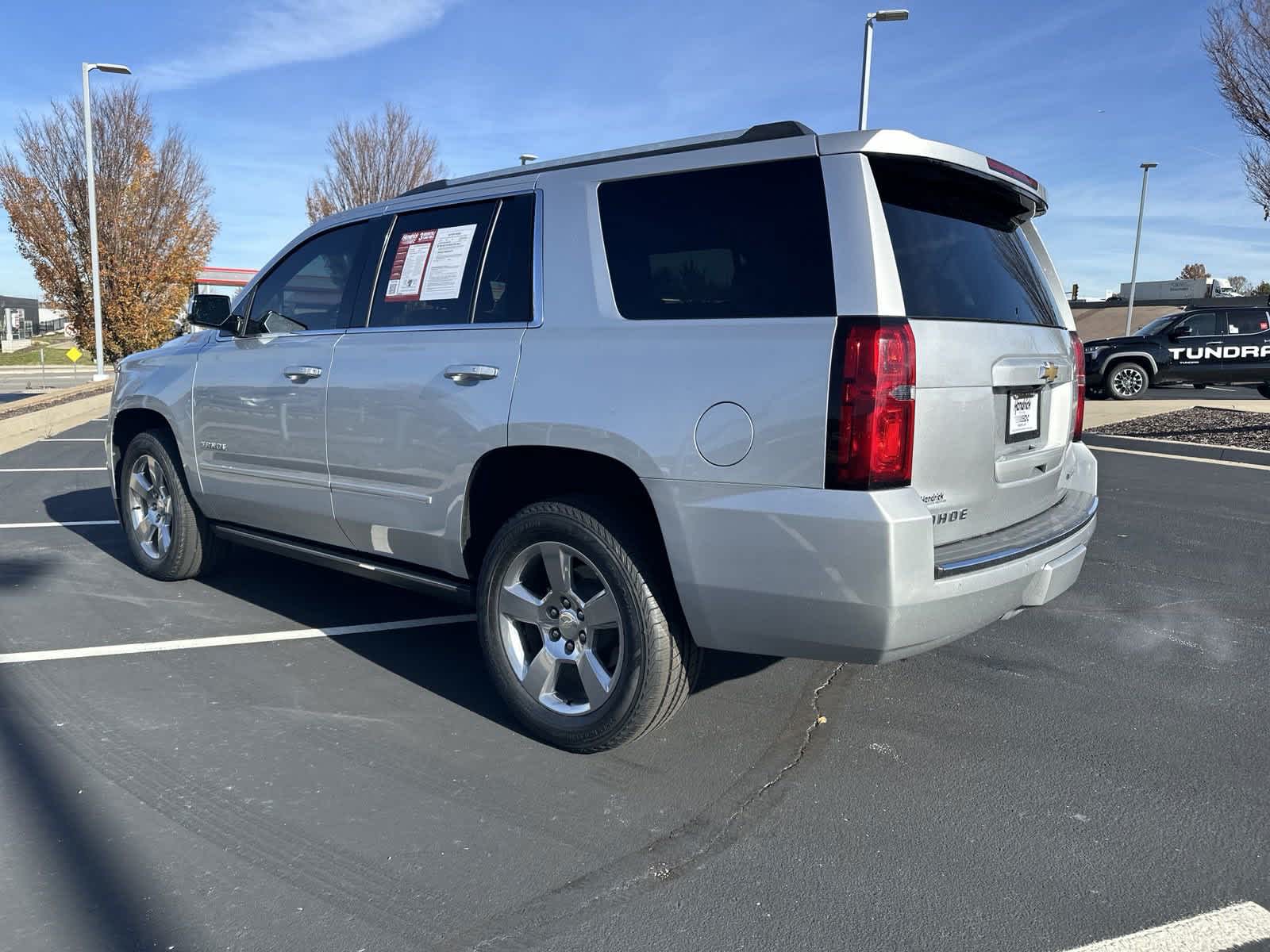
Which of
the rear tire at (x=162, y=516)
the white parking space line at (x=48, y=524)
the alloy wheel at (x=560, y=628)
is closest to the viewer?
the alloy wheel at (x=560, y=628)

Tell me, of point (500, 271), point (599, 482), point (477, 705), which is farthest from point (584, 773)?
point (500, 271)

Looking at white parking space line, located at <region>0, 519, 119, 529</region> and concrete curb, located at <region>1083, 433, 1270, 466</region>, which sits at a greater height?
concrete curb, located at <region>1083, 433, 1270, 466</region>

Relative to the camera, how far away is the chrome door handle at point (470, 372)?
3.47 m

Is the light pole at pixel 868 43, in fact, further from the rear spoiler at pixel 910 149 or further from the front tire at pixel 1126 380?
the rear spoiler at pixel 910 149

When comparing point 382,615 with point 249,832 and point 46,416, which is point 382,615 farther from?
point 46,416

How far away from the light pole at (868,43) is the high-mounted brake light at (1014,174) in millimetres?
12599

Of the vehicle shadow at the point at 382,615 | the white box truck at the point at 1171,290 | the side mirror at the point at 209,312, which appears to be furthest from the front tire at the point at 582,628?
the white box truck at the point at 1171,290

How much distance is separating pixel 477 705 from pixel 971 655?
7.28ft

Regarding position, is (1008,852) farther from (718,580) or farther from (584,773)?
(584,773)

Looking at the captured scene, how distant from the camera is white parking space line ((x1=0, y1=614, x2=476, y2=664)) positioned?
4.23m

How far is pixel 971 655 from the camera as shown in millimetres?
4367

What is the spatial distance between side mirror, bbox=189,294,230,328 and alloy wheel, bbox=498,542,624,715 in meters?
2.41

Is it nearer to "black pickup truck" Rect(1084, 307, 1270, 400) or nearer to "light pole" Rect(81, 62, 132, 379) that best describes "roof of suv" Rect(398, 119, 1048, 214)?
"black pickup truck" Rect(1084, 307, 1270, 400)

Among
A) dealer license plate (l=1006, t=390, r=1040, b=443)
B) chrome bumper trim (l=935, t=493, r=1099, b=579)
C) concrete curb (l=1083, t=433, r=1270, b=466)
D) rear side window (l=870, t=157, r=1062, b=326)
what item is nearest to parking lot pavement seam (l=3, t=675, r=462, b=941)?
chrome bumper trim (l=935, t=493, r=1099, b=579)
